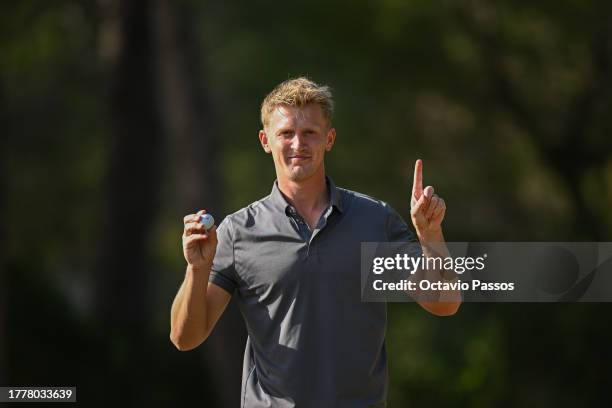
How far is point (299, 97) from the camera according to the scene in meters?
4.23

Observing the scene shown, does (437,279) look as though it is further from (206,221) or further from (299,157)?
(206,221)

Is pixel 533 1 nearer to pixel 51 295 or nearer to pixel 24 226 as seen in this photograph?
pixel 51 295

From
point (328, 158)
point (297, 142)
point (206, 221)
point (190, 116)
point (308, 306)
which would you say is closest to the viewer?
point (206, 221)

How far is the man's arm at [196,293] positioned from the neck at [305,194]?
444 millimetres

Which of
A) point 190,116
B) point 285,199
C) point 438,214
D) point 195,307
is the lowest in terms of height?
point 195,307

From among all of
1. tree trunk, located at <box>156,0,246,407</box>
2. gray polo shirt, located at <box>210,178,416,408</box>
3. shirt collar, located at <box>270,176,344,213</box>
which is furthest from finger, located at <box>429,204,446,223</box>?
tree trunk, located at <box>156,0,246,407</box>

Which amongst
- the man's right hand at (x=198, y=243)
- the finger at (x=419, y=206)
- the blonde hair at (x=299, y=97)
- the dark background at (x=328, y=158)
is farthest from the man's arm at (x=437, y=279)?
the dark background at (x=328, y=158)

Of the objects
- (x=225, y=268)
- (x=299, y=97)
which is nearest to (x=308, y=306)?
(x=225, y=268)

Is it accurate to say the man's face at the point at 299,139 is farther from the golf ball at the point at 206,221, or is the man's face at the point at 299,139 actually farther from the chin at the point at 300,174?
the golf ball at the point at 206,221

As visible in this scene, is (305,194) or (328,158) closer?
(305,194)

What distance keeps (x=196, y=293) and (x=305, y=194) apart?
0.64m

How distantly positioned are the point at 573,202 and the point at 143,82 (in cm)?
582

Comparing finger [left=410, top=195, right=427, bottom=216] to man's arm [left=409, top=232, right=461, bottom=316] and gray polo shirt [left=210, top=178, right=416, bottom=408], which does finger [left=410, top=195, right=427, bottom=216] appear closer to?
man's arm [left=409, top=232, right=461, bottom=316]

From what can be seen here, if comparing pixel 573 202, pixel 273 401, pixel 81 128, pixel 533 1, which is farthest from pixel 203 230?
pixel 81 128
